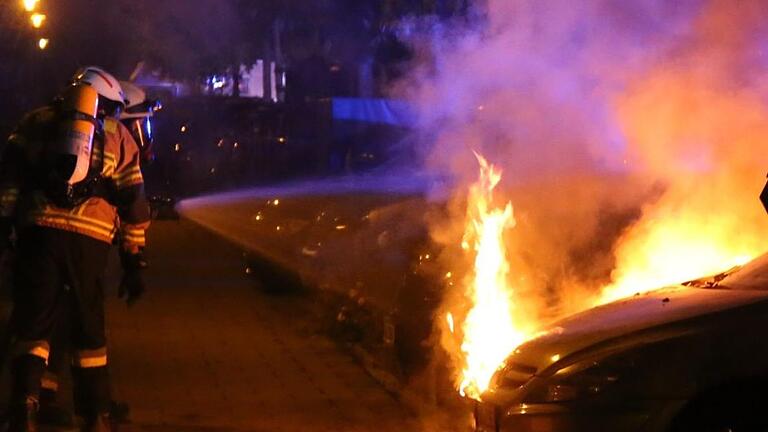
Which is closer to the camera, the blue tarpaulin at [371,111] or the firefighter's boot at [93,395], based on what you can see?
the firefighter's boot at [93,395]

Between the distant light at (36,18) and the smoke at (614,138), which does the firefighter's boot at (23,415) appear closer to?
the smoke at (614,138)

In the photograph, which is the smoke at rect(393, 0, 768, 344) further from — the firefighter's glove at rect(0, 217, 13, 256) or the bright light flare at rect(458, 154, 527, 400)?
the firefighter's glove at rect(0, 217, 13, 256)

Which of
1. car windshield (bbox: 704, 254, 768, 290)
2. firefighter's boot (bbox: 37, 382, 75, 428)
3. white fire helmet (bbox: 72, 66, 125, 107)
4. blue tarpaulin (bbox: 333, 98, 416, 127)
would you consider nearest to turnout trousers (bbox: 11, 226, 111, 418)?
firefighter's boot (bbox: 37, 382, 75, 428)

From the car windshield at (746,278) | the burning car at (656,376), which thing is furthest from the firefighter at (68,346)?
the car windshield at (746,278)

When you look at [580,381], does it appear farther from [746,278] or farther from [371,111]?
[371,111]

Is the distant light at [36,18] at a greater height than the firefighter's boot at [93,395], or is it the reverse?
the distant light at [36,18]

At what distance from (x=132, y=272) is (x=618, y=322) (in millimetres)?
2586

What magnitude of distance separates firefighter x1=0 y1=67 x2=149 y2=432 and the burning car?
2195 millimetres

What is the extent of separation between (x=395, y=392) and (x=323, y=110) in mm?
15960

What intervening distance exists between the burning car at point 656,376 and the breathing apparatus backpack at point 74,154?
90.2 inches

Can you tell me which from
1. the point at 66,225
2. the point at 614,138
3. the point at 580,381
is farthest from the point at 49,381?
the point at 614,138

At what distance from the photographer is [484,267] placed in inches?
283

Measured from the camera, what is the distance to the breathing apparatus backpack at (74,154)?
19.5 feet

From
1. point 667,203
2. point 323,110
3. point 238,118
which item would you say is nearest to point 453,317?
point 667,203
